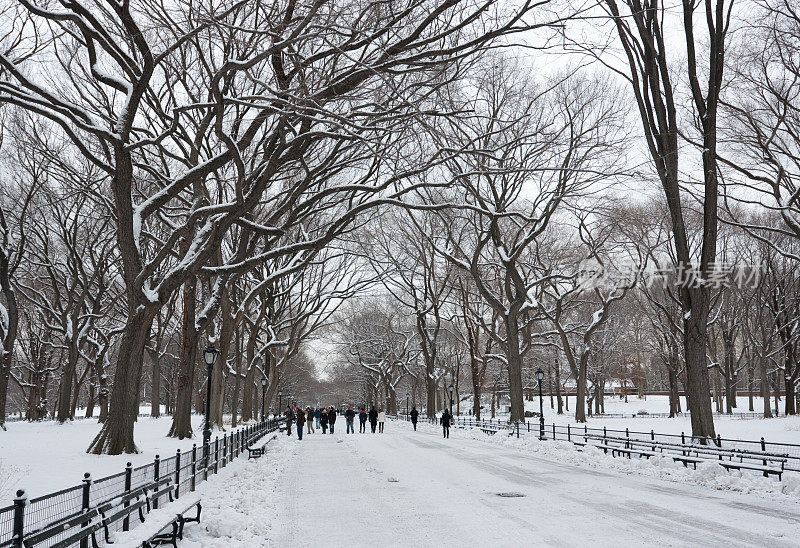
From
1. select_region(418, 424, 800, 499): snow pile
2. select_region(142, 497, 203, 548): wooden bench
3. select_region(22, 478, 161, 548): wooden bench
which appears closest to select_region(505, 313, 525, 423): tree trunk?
select_region(418, 424, 800, 499): snow pile

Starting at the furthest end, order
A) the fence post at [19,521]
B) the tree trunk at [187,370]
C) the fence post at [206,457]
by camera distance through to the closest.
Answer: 1. the tree trunk at [187,370]
2. the fence post at [206,457]
3. the fence post at [19,521]

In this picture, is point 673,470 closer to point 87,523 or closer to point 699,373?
point 699,373

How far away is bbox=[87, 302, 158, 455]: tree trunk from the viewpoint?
54.8ft

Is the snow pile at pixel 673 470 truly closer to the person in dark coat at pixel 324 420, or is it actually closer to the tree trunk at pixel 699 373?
the tree trunk at pixel 699 373

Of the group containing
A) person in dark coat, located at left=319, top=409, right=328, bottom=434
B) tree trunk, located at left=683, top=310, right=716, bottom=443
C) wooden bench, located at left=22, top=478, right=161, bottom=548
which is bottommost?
person in dark coat, located at left=319, top=409, right=328, bottom=434

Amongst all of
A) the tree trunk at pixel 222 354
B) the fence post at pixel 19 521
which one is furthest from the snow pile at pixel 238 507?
the tree trunk at pixel 222 354

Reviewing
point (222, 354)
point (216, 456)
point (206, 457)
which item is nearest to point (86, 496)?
point (206, 457)

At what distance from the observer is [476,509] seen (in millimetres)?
11172

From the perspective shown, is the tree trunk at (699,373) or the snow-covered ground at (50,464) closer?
the snow-covered ground at (50,464)

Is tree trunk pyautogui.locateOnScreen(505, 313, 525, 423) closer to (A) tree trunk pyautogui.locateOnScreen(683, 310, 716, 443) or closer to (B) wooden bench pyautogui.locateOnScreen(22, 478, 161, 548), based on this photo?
(A) tree trunk pyautogui.locateOnScreen(683, 310, 716, 443)

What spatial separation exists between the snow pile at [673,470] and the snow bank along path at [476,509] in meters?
0.47

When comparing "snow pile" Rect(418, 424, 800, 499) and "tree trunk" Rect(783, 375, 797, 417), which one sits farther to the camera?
"tree trunk" Rect(783, 375, 797, 417)

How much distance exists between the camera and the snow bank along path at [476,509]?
29.1 feet

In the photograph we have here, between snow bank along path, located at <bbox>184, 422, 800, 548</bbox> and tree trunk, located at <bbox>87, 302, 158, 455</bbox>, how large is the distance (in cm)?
280
